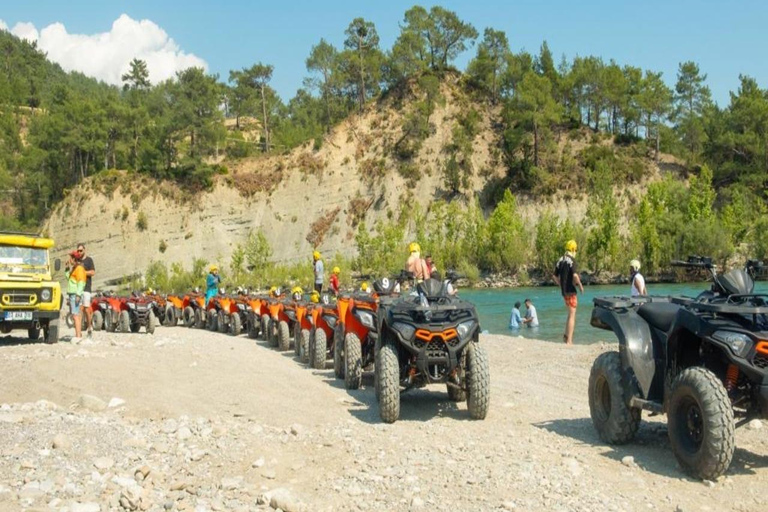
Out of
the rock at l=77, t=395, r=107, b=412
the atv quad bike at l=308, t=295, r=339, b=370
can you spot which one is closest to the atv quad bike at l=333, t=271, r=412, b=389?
the atv quad bike at l=308, t=295, r=339, b=370

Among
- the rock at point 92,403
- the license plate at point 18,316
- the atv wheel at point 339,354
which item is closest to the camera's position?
the rock at point 92,403

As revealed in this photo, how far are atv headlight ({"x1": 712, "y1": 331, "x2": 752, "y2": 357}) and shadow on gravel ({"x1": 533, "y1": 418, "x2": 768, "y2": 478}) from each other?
1.06 meters

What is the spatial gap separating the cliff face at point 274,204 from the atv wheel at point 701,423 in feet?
196

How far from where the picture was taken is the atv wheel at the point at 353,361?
998 centimetres

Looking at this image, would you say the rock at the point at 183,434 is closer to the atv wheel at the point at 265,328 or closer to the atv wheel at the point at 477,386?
the atv wheel at the point at 477,386

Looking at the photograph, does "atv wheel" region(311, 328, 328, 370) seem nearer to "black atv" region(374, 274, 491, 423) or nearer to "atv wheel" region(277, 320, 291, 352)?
"atv wheel" region(277, 320, 291, 352)

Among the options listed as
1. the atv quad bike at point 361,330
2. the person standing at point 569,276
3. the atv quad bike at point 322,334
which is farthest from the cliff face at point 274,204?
the atv quad bike at point 361,330

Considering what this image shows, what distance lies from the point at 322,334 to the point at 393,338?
4.43 m

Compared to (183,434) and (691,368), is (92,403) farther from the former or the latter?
(691,368)

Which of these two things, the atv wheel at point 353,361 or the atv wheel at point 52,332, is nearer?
the atv wheel at point 353,361

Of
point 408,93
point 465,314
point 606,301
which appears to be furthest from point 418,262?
point 408,93

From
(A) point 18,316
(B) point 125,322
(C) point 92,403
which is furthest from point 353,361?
(B) point 125,322

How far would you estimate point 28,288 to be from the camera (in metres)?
14.1

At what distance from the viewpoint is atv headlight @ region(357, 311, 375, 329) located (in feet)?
33.0
